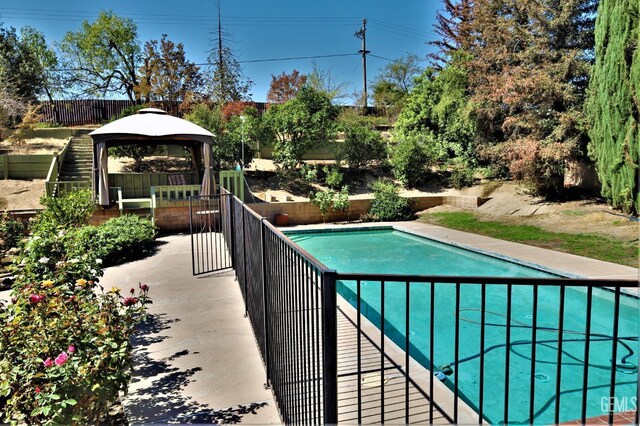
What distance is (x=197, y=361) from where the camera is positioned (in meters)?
3.38

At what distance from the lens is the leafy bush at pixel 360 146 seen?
1588 centimetres

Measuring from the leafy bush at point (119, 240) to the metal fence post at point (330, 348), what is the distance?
20.3 ft

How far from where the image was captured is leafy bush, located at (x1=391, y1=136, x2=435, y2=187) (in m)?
15.5

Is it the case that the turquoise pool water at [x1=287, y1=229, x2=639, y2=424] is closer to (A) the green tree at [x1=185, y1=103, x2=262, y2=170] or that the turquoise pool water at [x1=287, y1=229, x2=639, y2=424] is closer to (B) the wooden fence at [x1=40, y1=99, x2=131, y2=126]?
(A) the green tree at [x1=185, y1=103, x2=262, y2=170]

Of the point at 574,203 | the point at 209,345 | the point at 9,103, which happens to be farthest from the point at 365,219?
the point at 9,103

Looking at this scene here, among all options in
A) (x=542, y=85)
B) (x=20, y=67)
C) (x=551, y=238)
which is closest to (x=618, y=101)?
(x=542, y=85)

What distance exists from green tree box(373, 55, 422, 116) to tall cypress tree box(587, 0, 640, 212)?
1541cm

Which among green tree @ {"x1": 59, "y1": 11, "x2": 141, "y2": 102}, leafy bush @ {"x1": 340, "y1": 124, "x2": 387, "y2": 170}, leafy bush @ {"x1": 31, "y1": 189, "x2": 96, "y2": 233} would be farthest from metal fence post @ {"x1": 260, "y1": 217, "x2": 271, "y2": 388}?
green tree @ {"x1": 59, "y1": 11, "x2": 141, "y2": 102}

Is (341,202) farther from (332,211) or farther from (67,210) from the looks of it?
(67,210)

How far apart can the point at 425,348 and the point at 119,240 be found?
5702 mm

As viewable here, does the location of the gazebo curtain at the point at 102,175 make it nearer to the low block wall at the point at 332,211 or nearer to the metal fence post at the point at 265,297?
the low block wall at the point at 332,211

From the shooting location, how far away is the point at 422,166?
622 inches

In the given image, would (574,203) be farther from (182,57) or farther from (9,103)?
(9,103)

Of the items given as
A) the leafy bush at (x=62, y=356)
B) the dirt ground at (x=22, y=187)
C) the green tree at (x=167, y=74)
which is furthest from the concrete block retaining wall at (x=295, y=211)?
the green tree at (x=167, y=74)
